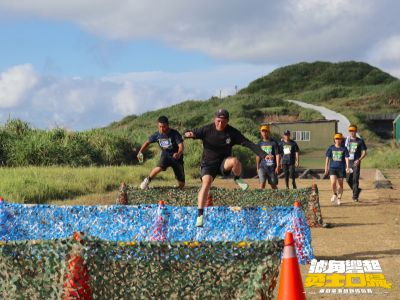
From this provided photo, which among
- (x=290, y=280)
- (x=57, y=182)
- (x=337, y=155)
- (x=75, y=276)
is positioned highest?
(x=337, y=155)

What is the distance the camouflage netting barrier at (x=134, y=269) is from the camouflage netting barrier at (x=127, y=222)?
4.51 metres

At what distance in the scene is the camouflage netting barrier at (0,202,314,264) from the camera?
985cm

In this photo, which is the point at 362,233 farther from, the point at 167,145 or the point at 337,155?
the point at 167,145

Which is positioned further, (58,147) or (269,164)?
(58,147)

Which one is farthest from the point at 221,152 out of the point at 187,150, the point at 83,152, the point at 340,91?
the point at 340,91

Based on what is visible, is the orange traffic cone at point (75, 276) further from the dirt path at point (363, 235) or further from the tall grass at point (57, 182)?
the tall grass at point (57, 182)

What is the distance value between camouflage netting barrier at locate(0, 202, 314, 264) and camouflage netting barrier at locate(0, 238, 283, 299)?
451 cm

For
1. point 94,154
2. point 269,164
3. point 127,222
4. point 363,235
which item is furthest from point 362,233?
point 94,154

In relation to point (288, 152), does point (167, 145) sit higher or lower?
higher

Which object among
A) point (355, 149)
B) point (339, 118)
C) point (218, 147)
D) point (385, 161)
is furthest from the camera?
point (339, 118)

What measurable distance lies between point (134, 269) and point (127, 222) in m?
4.79

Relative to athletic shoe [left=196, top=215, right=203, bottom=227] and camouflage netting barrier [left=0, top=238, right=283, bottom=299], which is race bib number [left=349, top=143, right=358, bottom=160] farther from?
camouflage netting barrier [left=0, top=238, right=283, bottom=299]

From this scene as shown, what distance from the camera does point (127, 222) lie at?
10.0 metres

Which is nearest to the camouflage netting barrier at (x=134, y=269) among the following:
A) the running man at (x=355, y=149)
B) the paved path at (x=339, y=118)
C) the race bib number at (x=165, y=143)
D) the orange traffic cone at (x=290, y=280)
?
the orange traffic cone at (x=290, y=280)
